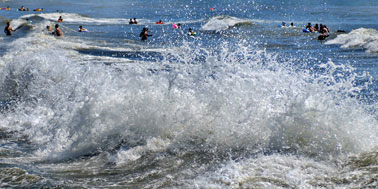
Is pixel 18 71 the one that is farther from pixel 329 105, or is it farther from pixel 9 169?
pixel 329 105

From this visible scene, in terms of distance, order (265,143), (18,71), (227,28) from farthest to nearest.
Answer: (227,28) → (18,71) → (265,143)

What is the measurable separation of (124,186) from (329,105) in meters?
3.20

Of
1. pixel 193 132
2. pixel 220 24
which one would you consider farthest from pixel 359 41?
pixel 193 132

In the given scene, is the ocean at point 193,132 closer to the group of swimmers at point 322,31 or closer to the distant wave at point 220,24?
the group of swimmers at point 322,31

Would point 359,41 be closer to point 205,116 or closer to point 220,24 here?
point 220,24

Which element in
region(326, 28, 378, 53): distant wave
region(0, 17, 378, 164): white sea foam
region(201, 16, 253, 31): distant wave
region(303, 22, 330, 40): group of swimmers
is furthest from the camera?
region(201, 16, 253, 31): distant wave

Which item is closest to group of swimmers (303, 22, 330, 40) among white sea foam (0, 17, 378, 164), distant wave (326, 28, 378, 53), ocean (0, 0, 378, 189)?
distant wave (326, 28, 378, 53)

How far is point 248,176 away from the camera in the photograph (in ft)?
16.3

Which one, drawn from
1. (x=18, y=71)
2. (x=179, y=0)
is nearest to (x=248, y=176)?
(x=18, y=71)

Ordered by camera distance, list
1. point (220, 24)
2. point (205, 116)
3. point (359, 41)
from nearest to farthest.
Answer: point (205, 116) → point (359, 41) → point (220, 24)

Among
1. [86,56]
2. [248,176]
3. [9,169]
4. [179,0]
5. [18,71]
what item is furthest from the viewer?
[179,0]

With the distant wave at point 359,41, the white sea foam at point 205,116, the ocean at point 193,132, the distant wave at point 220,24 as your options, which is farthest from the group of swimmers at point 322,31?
the white sea foam at point 205,116

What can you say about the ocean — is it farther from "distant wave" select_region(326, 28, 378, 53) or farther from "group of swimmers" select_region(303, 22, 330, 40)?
"group of swimmers" select_region(303, 22, 330, 40)

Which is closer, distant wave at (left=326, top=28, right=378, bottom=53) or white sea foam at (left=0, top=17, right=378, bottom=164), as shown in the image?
white sea foam at (left=0, top=17, right=378, bottom=164)
